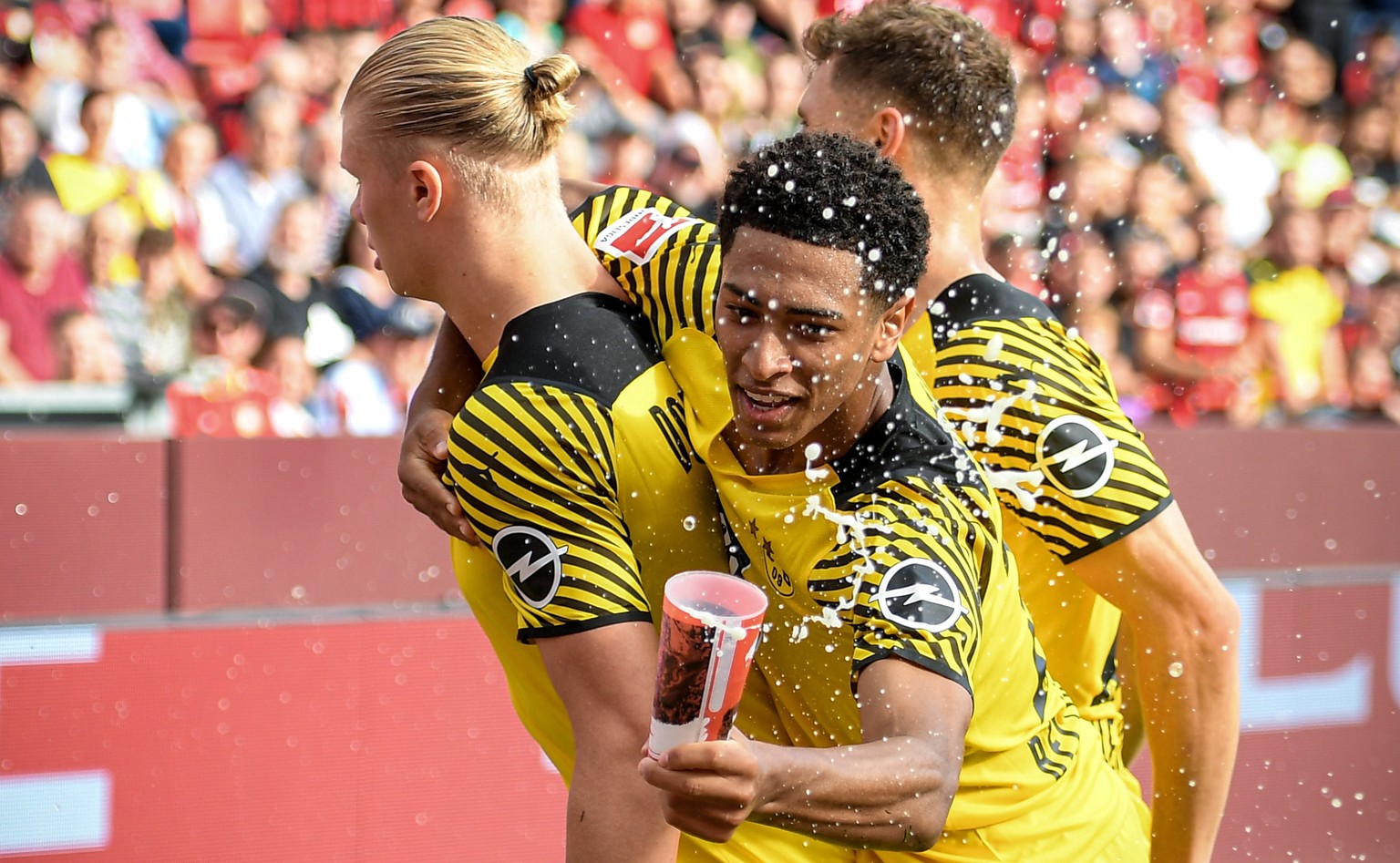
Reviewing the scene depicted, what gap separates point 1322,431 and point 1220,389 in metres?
1.29

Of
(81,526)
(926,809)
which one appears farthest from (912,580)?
(81,526)

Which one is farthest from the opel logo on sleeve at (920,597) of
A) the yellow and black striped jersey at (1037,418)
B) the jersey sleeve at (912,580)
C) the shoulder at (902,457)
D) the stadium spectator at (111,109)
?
the stadium spectator at (111,109)

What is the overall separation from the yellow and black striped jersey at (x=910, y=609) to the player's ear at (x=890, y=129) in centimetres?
76

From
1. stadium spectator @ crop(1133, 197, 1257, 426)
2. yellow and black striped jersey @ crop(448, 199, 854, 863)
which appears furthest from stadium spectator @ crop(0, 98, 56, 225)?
stadium spectator @ crop(1133, 197, 1257, 426)

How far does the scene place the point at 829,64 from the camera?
353cm

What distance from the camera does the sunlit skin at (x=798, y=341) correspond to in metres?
2.45

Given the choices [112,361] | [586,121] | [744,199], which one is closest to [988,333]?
[744,199]

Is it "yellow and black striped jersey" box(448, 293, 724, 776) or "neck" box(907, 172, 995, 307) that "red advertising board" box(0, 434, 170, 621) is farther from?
"neck" box(907, 172, 995, 307)

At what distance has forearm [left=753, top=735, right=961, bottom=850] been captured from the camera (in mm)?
2076

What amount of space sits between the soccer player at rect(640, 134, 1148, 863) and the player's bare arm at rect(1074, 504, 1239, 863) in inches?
10.5

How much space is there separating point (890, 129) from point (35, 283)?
4.14 metres

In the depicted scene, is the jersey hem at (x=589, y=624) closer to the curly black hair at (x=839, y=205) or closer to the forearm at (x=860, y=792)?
the forearm at (x=860, y=792)

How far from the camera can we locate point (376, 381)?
6.57 metres

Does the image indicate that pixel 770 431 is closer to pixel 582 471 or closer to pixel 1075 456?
pixel 582 471
